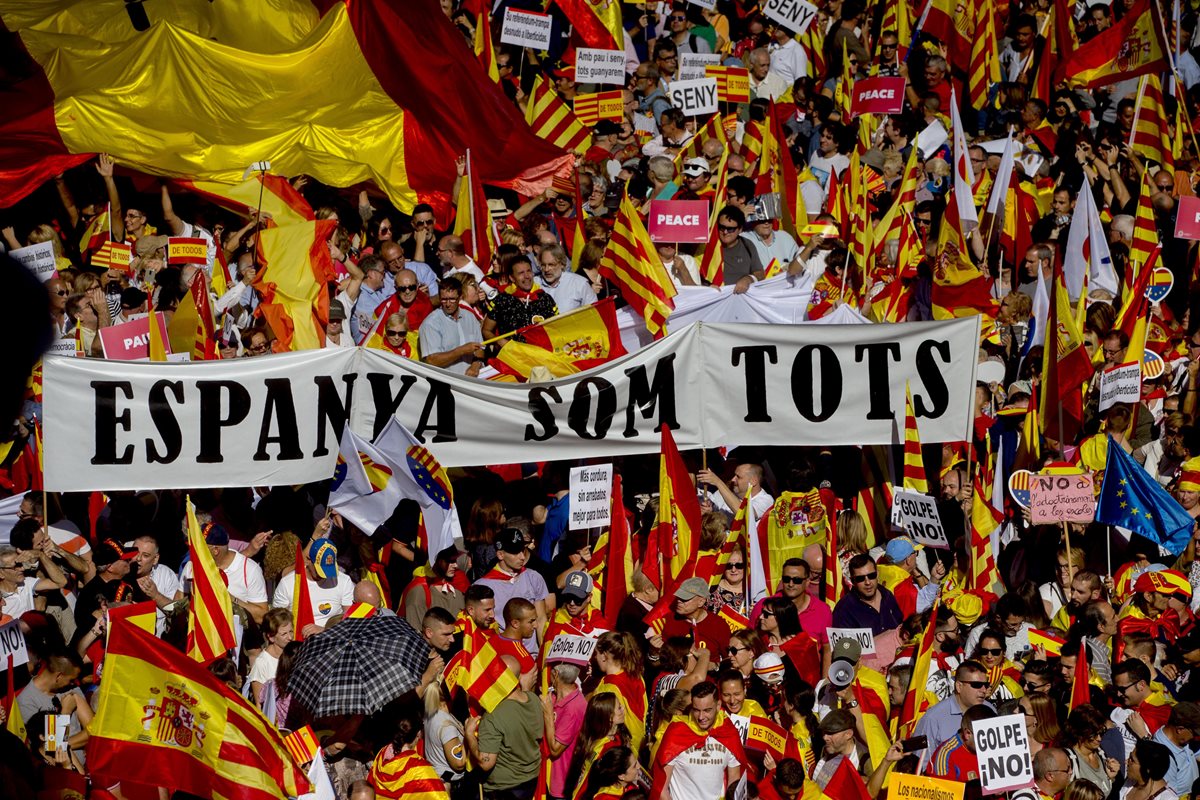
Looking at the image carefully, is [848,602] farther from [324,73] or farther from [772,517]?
[324,73]

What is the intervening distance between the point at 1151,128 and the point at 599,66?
5.11 meters

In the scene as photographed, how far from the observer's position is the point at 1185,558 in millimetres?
11266

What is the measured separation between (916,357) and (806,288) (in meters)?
1.61

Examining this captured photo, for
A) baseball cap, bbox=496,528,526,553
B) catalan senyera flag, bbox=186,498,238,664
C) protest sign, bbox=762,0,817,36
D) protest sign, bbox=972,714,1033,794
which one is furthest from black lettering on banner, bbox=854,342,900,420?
protest sign, bbox=762,0,817,36

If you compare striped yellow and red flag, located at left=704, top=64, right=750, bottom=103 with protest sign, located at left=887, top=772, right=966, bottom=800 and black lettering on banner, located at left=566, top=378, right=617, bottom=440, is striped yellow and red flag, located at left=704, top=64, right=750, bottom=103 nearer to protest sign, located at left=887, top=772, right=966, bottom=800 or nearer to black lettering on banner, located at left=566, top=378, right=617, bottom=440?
black lettering on banner, located at left=566, top=378, right=617, bottom=440

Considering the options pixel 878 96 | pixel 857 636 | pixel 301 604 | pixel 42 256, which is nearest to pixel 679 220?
pixel 878 96

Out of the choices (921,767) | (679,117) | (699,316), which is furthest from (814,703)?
(679,117)

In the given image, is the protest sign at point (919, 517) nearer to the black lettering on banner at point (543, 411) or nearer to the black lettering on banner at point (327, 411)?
the black lettering on banner at point (543, 411)

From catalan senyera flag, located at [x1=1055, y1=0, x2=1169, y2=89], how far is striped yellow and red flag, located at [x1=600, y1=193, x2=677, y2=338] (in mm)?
7158

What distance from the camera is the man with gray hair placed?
29.2 feet

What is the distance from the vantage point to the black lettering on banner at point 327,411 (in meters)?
11.2

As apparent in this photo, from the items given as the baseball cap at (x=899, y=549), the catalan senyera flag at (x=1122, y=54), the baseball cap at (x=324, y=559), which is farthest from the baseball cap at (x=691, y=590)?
the catalan senyera flag at (x=1122, y=54)

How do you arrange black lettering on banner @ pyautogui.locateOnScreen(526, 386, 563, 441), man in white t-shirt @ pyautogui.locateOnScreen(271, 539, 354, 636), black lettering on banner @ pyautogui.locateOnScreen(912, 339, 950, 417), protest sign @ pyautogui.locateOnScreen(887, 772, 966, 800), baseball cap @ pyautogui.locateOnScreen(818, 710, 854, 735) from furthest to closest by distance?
black lettering on banner @ pyautogui.locateOnScreen(912, 339, 950, 417) → black lettering on banner @ pyautogui.locateOnScreen(526, 386, 563, 441) → man in white t-shirt @ pyautogui.locateOnScreen(271, 539, 354, 636) → baseball cap @ pyautogui.locateOnScreen(818, 710, 854, 735) → protest sign @ pyautogui.locateOnScreen(887, 772, 966, 800)

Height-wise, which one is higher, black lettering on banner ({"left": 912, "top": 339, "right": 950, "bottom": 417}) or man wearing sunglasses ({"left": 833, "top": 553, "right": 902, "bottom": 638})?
black lettering on banner ({"left": 912, "top": 339, "right": 950, "bottom": 417})
